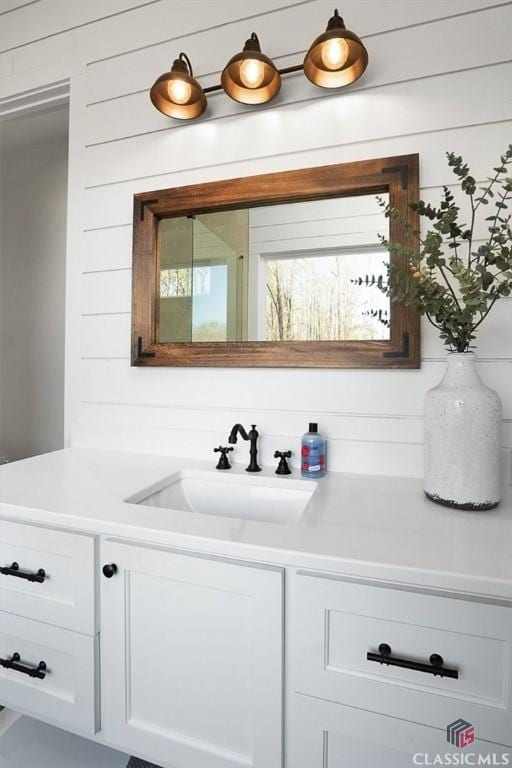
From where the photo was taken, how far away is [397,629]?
0.69 m

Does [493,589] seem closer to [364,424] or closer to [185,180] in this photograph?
[364,424]

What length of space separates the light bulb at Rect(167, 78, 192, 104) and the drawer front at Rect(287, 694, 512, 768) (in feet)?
5.36

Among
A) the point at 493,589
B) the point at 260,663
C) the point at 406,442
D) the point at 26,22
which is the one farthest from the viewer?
the point at 26,22

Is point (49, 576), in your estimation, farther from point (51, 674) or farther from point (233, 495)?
point (233, 495)

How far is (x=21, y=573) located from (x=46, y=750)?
2.04ft

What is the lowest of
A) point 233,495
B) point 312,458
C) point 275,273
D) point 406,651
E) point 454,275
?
point 406,651

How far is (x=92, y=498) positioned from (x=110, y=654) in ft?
1.09

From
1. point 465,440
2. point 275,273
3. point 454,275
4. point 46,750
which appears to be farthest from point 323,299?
point 46,750

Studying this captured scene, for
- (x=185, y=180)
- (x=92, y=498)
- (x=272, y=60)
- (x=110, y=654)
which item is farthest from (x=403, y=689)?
(x=272, y=60)

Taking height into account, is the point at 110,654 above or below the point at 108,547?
below

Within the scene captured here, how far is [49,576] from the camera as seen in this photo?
0.93 m

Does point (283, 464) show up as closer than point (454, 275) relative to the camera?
No

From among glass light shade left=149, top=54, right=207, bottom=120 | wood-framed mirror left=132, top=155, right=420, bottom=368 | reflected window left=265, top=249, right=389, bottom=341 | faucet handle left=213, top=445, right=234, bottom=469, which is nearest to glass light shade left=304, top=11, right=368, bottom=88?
wood-framed mirror left=132, top=155, right=420, bottom=368

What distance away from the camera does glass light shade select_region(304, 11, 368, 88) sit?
1146mm
